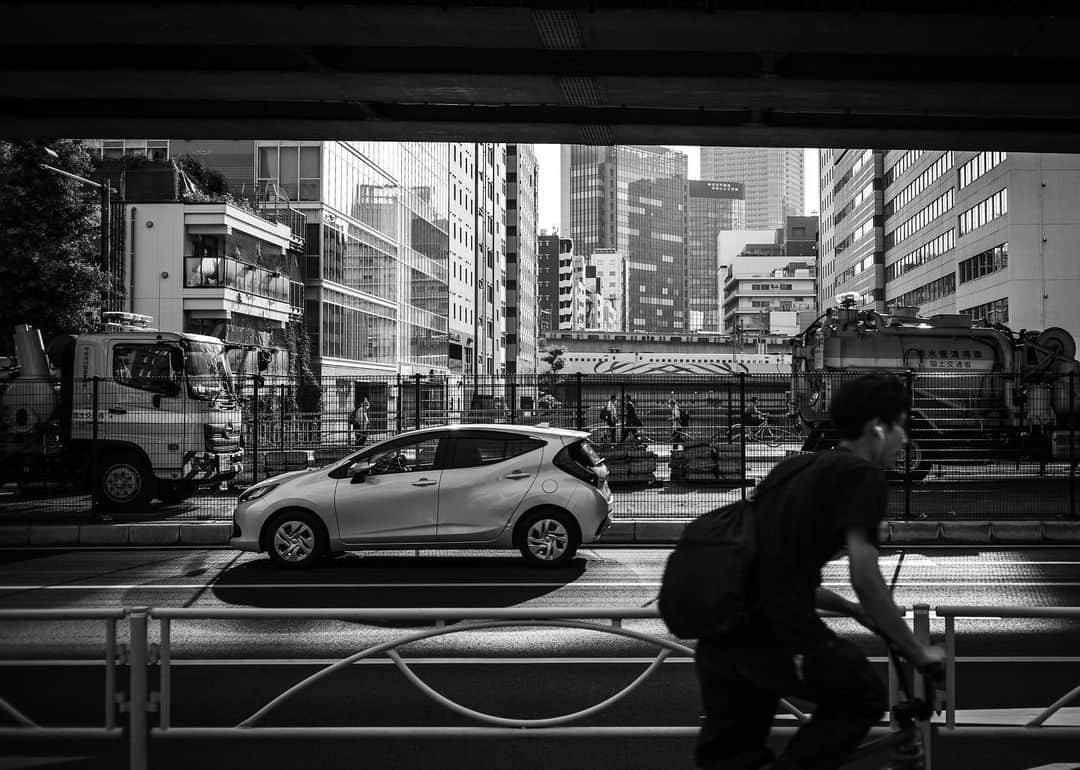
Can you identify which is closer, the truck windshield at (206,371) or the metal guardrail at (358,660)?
the metal guardrail at (358,660)

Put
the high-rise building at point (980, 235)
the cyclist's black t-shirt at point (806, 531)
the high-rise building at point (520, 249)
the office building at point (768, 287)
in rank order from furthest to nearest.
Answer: the office building at point (768, 287) → the high-rise building at point (520, 249) → the high-rise building at point (980, 235) → the cyclist's black t-shirt at point (806, 531)

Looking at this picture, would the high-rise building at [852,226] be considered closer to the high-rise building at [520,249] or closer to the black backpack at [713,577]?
the high-rise building at [520,249]

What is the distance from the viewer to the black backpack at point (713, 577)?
322 centimetres

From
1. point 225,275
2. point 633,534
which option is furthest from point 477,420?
point 225,275

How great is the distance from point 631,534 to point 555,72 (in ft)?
22.0

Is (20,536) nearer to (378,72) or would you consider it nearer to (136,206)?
(378,72)

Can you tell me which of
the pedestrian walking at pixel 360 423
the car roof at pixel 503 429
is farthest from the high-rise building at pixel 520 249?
the car roof at pixel 503 429

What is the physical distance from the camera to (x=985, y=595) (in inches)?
425

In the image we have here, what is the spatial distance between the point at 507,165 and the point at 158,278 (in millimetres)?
70225

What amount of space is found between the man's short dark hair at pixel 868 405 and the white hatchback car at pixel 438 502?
915 centimetres

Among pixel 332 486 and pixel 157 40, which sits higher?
pixel 157 40

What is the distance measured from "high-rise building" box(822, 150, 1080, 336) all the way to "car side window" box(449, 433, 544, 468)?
1137 inches

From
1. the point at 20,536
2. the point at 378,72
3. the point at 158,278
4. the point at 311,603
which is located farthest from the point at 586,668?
the point at 158,278

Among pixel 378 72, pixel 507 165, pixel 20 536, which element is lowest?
pixel 20 536
